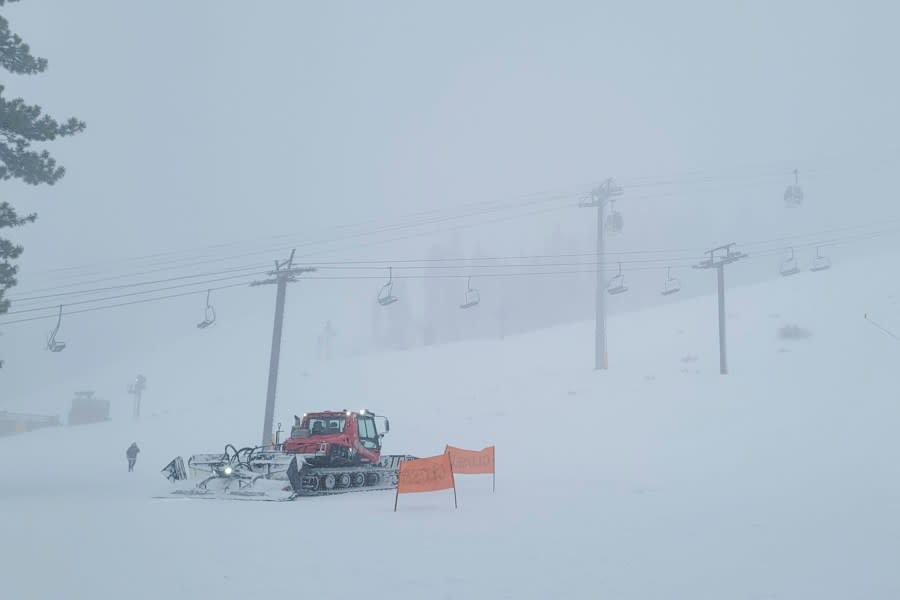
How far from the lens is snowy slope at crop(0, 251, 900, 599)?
9.16 meters

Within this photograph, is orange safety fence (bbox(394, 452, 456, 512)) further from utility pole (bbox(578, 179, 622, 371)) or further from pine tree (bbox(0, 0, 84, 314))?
utility pole (bbox(578, 179, 622, 371))

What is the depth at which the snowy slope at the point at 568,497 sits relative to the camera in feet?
30.0

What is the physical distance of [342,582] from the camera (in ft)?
29.0

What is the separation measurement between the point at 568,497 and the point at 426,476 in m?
4.06

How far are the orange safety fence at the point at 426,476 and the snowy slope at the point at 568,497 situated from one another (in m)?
0.76

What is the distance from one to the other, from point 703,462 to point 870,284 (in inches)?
1620

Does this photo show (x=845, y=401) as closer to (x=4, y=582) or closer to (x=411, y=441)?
(x=411, y=441)

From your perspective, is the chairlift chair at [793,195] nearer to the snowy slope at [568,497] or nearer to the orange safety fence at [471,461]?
the snowy slope at [568,497]

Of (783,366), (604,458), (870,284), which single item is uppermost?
(870,284)

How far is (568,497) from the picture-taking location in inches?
685

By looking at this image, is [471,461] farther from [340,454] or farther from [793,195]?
[793,195]

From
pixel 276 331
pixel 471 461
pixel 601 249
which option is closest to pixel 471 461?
pixel 471 461

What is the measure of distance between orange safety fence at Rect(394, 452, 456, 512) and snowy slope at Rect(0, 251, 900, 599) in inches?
29.8

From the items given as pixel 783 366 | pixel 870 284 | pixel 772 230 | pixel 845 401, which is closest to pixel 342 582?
pixel 845 401
